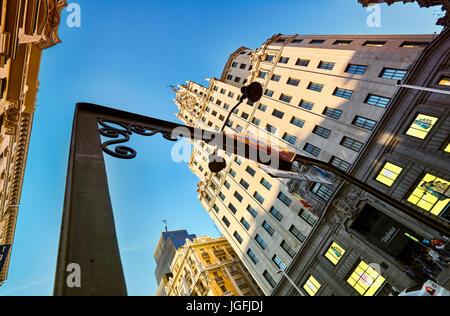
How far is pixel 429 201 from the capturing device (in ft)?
49.3

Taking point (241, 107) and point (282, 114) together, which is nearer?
point (282, 114)

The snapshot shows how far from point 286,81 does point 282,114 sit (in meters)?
5.43

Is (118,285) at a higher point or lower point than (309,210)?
higher

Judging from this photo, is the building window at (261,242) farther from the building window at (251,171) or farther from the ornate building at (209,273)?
the ornate building at (209,273)

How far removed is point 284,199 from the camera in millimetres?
25516

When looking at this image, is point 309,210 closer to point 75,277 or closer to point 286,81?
point 286,81

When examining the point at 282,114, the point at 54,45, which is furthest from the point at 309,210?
the point at 54,45

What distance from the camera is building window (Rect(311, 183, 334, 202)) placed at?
20438 mm

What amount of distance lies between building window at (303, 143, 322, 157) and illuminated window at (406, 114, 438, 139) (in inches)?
312

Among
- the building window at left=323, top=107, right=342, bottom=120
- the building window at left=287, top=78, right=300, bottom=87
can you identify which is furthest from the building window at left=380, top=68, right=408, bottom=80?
the building window at left=287, top=78, right=300, bottom=87

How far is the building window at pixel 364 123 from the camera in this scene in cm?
1953
